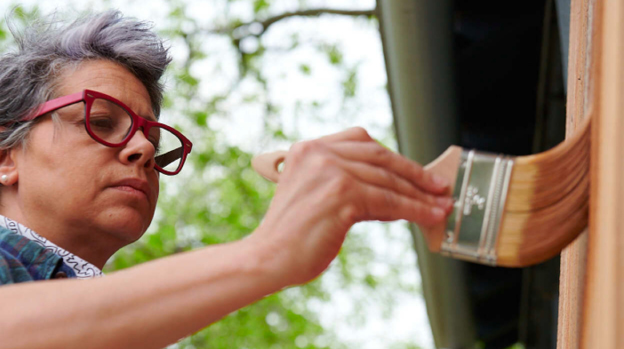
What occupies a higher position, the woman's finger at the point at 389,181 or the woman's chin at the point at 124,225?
the woman's finger at the point at 389,181

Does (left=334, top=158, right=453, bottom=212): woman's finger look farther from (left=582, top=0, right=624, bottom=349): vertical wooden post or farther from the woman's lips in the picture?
the woman's lips

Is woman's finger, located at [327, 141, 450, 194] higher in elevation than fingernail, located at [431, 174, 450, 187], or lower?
higher

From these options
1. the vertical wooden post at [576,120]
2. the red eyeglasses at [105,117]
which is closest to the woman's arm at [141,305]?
the vertical wooden post at [576,120]

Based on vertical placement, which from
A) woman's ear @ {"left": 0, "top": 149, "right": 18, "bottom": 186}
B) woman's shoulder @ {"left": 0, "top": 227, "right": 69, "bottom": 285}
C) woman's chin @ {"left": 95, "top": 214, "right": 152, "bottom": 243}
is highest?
woman's ear @ {"left": 0, "top": 149, "right": 18, "bottom": 186}

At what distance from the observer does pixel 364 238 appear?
9.82 m

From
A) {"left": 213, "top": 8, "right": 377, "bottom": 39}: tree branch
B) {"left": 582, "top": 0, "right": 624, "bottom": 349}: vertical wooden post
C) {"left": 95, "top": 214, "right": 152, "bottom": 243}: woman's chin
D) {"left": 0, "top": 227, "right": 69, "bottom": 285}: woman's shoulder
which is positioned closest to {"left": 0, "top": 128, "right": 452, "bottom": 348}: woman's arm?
{"left": 582, "top": 0, "right": 624, "bottom": 349}: vertical wooden post

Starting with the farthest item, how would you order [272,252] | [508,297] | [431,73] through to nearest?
[508,297], [431,73], [272,252]

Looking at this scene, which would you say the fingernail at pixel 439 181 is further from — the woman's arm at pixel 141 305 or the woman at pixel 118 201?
the woman's arm at pixel 141 305

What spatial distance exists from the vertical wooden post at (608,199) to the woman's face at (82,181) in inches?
31.1

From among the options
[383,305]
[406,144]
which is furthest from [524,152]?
[383,305]

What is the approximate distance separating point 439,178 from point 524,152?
9.78 ft

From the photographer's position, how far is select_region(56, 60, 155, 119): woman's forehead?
127cm

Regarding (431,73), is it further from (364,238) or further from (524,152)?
(364,238)

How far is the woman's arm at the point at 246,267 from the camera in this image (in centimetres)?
69
